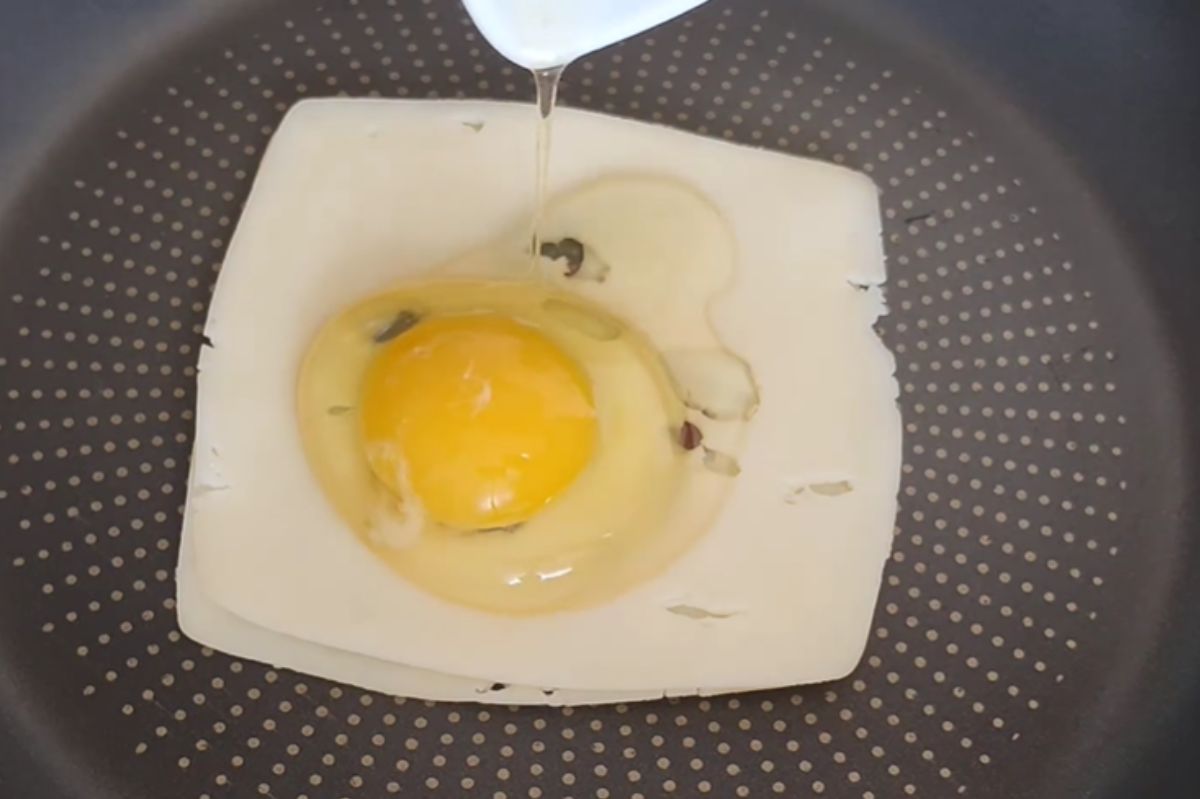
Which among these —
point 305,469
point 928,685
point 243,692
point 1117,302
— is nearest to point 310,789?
point 243,692

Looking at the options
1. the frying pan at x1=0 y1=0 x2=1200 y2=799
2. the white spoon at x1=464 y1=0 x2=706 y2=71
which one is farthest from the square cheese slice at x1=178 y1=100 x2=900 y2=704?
the white spoon at x1=464 y1=0 x2=706 y2=71

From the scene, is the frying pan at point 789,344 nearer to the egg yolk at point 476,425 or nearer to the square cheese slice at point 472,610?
the square cheese slice at point 472,610

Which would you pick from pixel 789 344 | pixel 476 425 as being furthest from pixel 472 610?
pixel 789 344

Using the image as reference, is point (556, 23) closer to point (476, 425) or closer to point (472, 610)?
point (476, 425)

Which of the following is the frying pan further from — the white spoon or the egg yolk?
the white spoon

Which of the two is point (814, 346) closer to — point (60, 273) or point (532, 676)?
point (532, 676)
